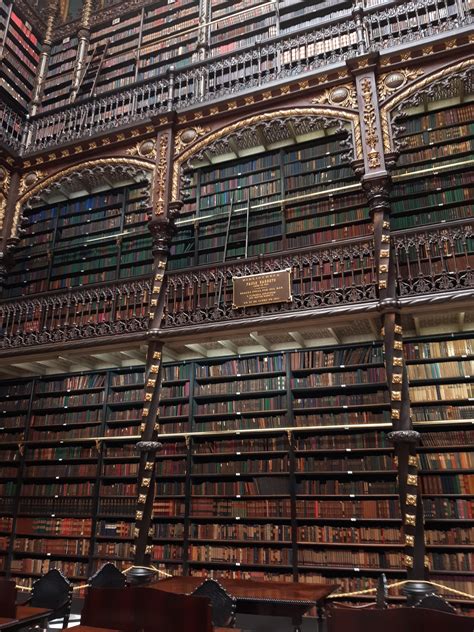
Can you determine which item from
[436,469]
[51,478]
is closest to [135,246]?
[51,478]

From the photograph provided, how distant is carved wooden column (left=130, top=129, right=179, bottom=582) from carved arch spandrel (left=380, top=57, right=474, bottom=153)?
92.9 inches

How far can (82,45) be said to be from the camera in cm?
822

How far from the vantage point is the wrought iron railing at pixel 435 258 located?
4.05m

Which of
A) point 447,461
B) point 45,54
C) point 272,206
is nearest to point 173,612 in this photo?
point 447,461

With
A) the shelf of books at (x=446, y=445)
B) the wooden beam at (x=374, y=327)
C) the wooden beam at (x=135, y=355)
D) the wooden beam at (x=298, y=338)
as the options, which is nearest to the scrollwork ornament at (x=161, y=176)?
the wooden beam at (x=135, y=355)

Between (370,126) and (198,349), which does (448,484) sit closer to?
(198,349)

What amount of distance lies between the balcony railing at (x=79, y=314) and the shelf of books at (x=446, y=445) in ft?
9.33

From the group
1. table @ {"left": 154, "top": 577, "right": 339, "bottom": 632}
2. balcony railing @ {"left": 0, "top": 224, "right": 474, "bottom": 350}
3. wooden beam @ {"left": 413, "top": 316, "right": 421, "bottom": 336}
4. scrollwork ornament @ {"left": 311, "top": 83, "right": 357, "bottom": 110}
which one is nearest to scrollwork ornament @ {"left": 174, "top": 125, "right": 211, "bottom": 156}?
scrollwork ornament @ {"left": 311, "top": 83, "right": 357, "bottom": 110}

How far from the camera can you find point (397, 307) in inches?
160

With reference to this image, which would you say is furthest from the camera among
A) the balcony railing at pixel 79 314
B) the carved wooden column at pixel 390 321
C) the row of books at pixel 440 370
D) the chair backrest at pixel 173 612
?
the balcony railing at pixel 79 314

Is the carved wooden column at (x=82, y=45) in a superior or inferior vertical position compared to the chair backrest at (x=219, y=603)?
superior

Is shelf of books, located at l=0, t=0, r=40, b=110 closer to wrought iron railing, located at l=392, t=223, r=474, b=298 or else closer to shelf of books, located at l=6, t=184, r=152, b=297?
shelf of books, located at l=6, t=184, r=152, b=297

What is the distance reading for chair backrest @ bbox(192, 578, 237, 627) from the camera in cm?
269

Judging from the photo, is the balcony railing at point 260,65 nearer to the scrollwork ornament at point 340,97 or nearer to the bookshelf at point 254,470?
the scrollwork ornament at point 340,97
